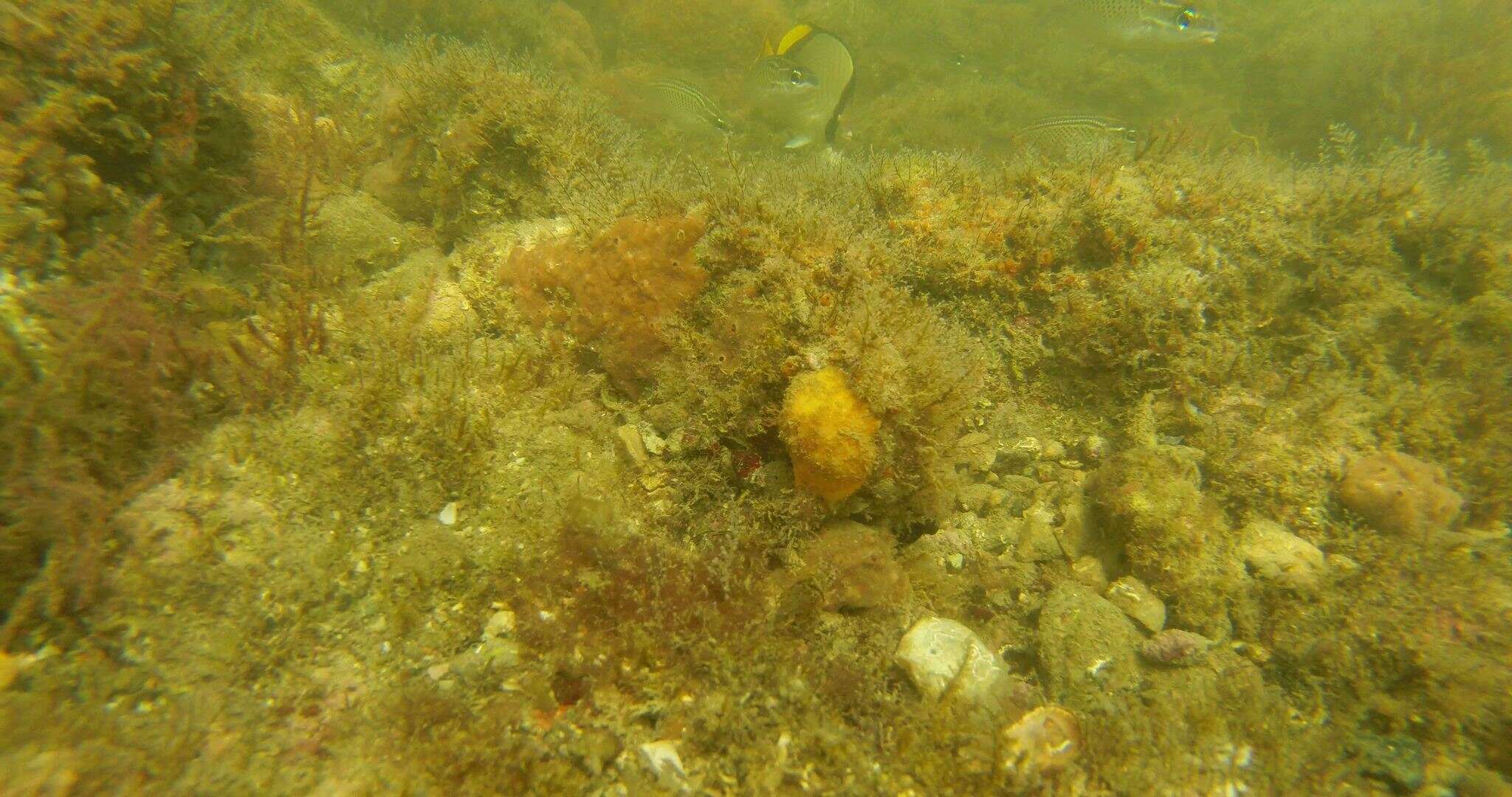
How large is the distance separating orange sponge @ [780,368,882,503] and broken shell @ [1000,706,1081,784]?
1.39m

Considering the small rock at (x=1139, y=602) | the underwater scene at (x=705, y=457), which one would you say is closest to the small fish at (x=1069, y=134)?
the underwater scene at (x=705, y=457)

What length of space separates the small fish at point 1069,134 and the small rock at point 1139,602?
445cm

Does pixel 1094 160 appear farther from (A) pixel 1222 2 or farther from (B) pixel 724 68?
(A) pixel 1222 2

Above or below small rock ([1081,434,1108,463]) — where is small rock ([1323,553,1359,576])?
below

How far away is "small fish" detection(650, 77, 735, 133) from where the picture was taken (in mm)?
7496

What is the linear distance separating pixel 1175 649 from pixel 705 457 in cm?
290

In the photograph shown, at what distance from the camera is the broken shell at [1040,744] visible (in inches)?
102

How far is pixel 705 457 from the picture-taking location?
3.44m

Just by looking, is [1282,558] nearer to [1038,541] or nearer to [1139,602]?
[1139,602]

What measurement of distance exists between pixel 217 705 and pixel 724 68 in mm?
12743

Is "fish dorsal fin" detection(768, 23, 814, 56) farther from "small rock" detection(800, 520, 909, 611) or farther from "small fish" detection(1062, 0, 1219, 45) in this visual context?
"small rock" detection(800, 520, 909, 611)

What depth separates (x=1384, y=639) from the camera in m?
3.18

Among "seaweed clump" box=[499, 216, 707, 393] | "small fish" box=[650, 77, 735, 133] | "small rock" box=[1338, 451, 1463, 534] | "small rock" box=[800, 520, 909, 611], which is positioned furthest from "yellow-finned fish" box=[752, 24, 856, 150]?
Result: "small rock" box=[1338, 451, 1463, 534]

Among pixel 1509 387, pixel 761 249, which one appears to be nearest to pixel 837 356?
pixel 761 249
